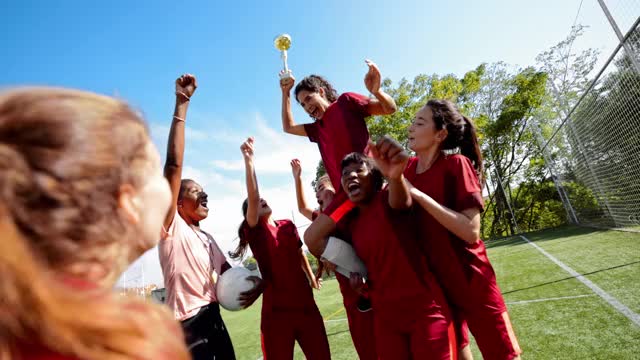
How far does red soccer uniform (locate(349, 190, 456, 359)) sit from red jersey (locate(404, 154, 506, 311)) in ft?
0.34

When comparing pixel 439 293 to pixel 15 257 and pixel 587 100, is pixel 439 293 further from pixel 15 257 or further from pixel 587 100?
pixel 587 100

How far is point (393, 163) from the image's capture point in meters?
1.97

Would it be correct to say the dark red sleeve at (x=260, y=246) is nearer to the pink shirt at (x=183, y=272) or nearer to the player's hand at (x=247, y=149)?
the pink shirt at (x=183, y=272)

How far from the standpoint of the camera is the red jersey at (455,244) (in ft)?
6.88

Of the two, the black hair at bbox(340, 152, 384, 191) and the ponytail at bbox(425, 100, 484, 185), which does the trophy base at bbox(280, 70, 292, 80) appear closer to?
the black hair at bbox(340, 152, 384, 191)

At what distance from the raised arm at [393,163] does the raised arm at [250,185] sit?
1.43 meters

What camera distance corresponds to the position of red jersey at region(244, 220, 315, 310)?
3186mm

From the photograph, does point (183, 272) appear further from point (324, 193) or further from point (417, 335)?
point (417, 335)

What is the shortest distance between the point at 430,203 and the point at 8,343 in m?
1.80

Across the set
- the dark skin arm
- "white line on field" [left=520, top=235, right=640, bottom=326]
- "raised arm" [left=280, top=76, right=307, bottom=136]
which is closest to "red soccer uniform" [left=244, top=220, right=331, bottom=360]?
the dark skin arm

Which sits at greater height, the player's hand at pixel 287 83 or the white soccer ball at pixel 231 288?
the player's hand at pixel 287 83

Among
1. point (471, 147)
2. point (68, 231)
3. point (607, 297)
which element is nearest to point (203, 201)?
point (471, 147)

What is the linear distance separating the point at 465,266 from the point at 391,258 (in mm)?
433

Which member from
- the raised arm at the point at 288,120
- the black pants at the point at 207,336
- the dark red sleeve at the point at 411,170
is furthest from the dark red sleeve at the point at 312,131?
the black pants at the point at 207,336
